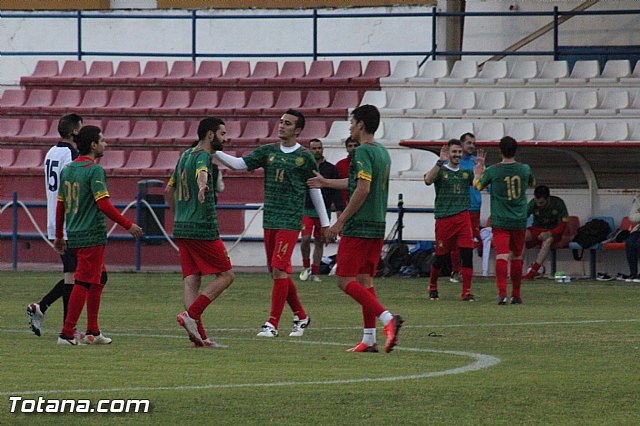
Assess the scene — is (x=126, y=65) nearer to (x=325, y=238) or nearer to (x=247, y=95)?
(x=247, y=95)

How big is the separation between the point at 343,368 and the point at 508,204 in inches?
285

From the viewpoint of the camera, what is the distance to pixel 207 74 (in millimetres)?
27172

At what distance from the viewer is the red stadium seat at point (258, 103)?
25.8 m

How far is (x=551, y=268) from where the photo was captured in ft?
71.4

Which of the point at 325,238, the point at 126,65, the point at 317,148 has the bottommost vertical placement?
the point at 325,238

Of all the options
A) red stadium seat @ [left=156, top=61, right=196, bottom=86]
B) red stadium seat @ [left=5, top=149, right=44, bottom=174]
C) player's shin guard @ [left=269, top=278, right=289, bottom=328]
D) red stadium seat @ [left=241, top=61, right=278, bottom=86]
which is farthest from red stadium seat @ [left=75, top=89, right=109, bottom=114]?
player's shin guard @ [left=269, top=278, right=289, bottom=328]

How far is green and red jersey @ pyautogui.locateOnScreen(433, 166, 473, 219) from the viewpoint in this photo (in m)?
16.8

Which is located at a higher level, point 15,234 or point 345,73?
point 345,73

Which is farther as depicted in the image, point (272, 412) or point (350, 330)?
point (350, 330)

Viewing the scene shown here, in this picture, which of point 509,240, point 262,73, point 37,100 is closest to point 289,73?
point 262,73

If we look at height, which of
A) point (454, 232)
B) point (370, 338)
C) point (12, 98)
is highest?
point (12, 98)

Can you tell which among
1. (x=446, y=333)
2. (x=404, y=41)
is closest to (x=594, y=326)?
(x=446, y=333)

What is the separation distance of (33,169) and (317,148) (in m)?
7.54

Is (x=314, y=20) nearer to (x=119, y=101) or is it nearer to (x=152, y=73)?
(x=152, y=73)
